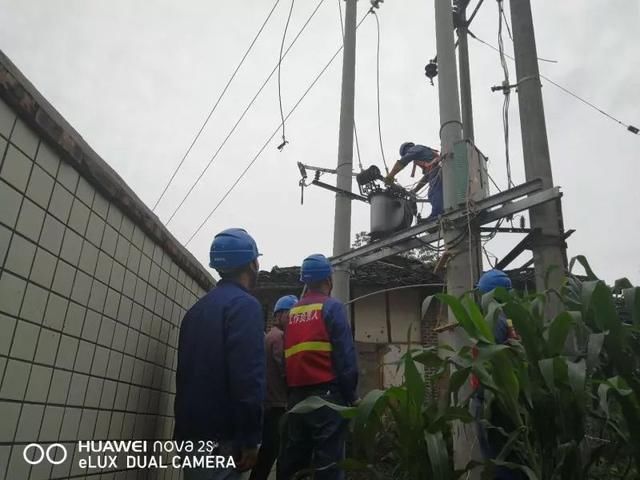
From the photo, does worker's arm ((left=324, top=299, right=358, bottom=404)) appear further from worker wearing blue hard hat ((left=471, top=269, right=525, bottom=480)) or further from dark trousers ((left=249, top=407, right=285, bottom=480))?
dark trousers ((left=249, top=407, right=285, bottom=480))

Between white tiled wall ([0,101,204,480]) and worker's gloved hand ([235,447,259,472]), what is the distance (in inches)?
22.6

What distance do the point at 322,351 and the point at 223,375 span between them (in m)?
0.91

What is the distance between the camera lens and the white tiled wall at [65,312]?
139cm

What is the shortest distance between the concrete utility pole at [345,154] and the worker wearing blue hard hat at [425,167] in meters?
0.86

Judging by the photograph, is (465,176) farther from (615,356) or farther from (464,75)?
(464,75)

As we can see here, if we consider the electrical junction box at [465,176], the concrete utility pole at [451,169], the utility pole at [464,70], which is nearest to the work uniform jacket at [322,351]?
the concrete utility pole at [451,169]

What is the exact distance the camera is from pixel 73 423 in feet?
5.57

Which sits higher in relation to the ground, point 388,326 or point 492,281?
point 388,326

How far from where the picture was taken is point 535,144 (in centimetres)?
363

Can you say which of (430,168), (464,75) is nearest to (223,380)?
(430,168)

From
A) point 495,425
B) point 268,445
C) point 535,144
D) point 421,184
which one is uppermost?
point 421,184

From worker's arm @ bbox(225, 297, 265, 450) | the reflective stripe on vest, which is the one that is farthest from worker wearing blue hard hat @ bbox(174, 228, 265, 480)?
the reflective stripe on vest

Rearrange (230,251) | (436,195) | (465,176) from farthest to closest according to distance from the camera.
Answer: (436,195)
(465,176)
(230,251)

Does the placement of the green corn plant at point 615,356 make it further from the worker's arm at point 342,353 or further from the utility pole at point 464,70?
the utility pole at point 464,70
